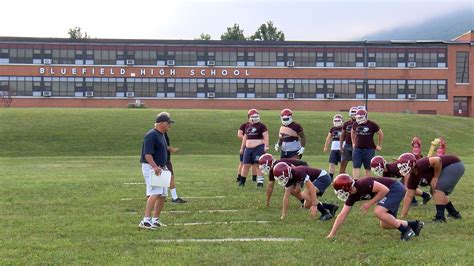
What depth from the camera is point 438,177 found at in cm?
977

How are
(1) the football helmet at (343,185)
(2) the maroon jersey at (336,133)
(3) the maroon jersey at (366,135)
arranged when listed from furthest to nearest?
1. (2) the maroon jersey at (336,133)
2. (3) the maroon jersey at (366,135)
3. (1) the football helmet at (343,185)

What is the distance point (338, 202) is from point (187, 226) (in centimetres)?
397

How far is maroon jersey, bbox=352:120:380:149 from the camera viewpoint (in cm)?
1343

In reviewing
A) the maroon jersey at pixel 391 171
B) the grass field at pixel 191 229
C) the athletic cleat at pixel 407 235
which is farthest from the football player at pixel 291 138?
the athletic cleat at pixel 407 235

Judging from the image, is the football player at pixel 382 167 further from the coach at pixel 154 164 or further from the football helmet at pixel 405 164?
the coach at pixel 154 164

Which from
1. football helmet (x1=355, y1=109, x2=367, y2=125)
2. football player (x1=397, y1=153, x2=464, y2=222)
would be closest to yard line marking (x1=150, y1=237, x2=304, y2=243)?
football player (x1=397, y1=153, x2=464, y2=222)

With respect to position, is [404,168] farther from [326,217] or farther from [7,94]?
[7,94]

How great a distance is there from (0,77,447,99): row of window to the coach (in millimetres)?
62626

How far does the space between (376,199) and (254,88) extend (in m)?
64.0

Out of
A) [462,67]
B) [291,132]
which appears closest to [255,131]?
[291,132]

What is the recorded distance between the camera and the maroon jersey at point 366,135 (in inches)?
529

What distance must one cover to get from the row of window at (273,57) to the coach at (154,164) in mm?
62722

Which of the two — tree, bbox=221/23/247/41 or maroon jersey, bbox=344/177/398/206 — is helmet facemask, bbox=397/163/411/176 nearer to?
maroon jersey, bbox=344/177/398/206

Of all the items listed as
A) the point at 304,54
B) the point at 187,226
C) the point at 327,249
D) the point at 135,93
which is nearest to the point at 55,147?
the point at 187,226
